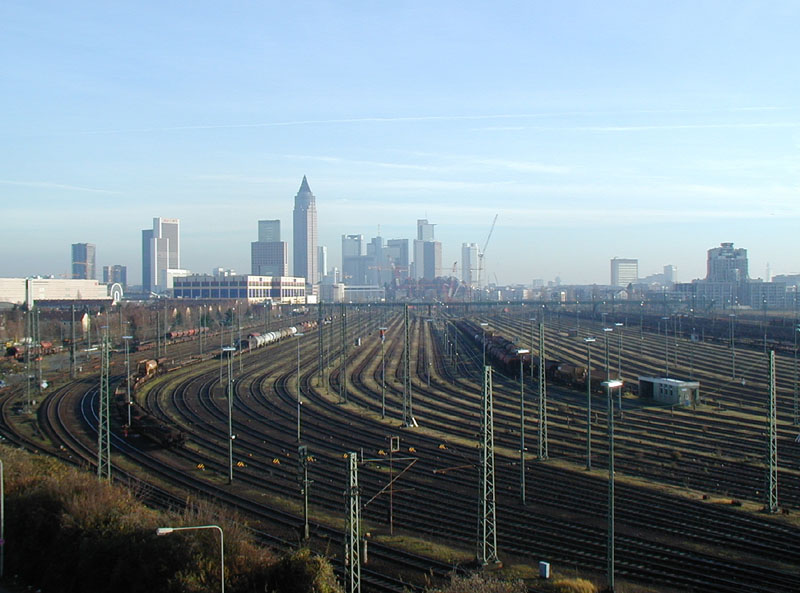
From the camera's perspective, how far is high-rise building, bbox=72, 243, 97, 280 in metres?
167

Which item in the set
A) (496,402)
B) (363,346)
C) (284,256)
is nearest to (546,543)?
(496,402)

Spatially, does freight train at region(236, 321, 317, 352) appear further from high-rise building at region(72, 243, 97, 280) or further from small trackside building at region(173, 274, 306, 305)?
high-rise building at region(72, 243, 97, 280)

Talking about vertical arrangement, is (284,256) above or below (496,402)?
above

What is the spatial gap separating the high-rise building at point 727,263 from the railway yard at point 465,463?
8041cm

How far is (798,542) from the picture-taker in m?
11.2

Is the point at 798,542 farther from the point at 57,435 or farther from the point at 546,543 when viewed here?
the point at 57,435

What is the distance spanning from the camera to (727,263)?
349ft

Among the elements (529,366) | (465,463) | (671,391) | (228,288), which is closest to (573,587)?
(465,463)

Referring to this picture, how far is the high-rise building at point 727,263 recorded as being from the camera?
105875 millimetres

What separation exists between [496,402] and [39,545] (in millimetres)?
17049

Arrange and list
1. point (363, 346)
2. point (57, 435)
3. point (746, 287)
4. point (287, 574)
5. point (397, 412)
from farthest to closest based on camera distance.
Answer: point (746, 287), point (363, 346), point (397, 412), point (57, 435), point (287, 574)

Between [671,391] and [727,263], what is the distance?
9269cm

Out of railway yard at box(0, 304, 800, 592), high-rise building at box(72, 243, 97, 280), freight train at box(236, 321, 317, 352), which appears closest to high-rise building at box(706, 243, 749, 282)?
freight train at box(236, 321, 317, 352)

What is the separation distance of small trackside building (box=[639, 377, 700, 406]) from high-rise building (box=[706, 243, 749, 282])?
8926 cm
